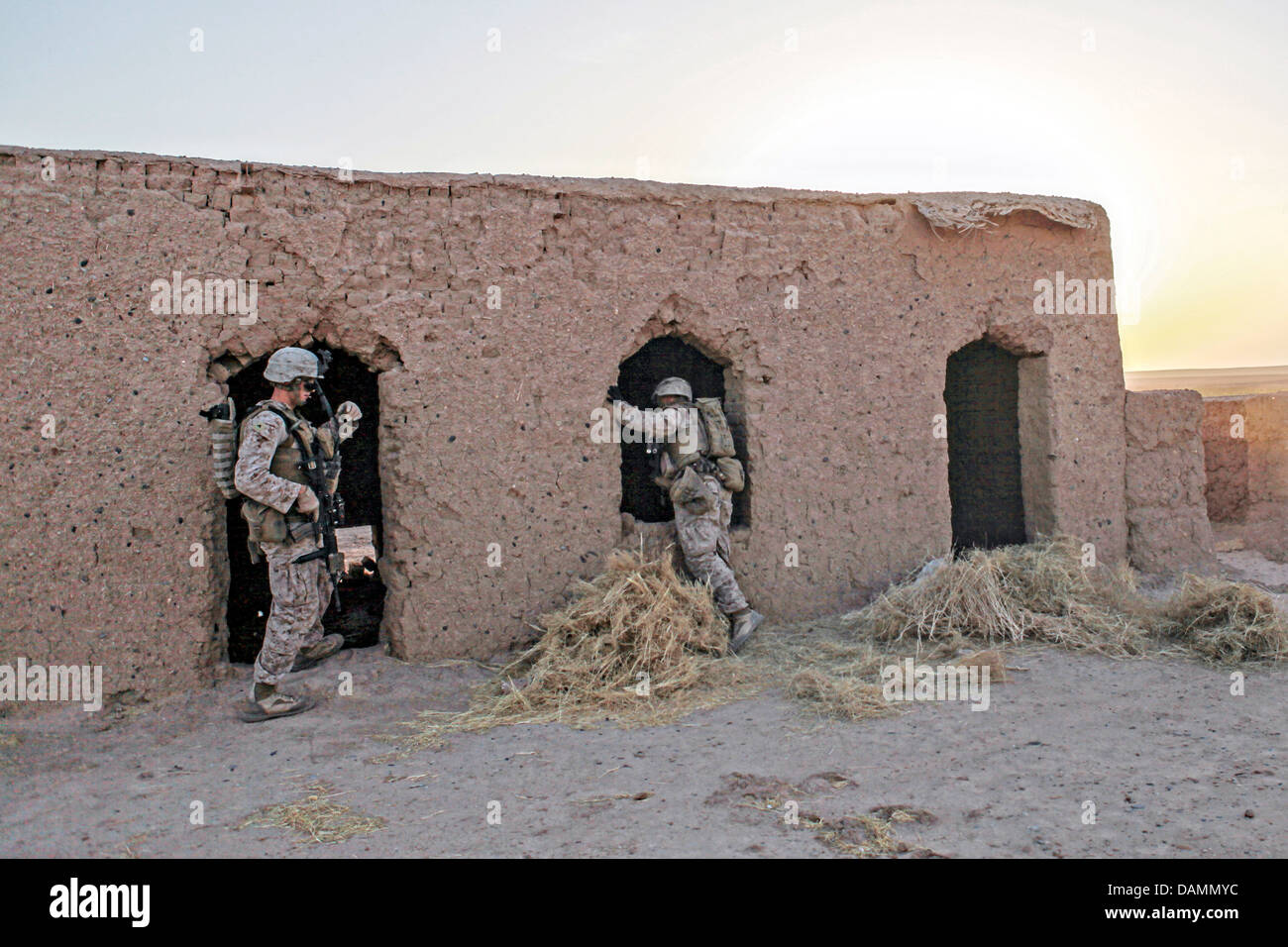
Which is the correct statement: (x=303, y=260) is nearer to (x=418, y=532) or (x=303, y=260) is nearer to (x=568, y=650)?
(x=418, y=532)

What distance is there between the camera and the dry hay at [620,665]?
4.53 m

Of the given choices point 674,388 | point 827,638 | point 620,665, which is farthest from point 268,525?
point 827,638

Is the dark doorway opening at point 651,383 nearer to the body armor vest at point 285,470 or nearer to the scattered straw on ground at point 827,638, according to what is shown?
the scattered straw on ground at point 827,638

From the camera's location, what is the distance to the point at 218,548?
15.8 ft

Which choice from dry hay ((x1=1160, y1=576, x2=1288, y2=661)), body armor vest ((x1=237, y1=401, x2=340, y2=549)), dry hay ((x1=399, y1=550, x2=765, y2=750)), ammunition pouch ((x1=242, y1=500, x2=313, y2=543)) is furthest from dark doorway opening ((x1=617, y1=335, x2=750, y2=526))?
dry hay ((x1=1160, y1=576, x2=1288, y2=661))

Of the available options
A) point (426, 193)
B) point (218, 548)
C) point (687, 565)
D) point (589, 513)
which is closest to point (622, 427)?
point (589, 513)

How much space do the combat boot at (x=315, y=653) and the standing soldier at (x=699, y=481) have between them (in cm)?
211

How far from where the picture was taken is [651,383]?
7.09 meters

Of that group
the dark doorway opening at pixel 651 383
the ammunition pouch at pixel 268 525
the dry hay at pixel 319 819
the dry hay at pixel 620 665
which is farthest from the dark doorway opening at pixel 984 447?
the dry hay at pixel 319 819

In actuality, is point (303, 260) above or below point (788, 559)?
above

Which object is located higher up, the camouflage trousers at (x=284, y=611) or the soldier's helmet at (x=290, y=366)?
the soldier's helmet at (x=290, y=366)

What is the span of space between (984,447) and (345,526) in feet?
16.9

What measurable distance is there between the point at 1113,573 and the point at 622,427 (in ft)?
12.2

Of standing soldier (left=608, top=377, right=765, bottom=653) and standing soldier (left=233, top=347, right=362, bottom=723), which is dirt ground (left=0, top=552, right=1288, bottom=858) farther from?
standing soldier (left=608, top=377, right=765, bottom=653)
